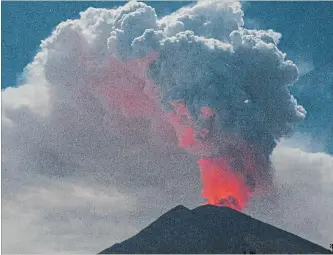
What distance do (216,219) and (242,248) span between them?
15.1 meters

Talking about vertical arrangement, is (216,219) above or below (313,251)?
above

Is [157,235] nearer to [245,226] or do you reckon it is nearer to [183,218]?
[183,218]

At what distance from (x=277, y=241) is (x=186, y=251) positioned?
24.1 metres

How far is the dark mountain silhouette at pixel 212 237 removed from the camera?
137 meters

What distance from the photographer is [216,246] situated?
137625mm

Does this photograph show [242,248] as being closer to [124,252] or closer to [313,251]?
[313,251]

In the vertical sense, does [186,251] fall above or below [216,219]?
below

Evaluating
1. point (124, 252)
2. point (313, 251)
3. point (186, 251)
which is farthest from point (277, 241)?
point (124, 252)

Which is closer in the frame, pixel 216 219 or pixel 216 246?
pixel 216 246

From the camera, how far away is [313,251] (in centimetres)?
13925

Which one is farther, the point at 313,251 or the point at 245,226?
the point at 245,226

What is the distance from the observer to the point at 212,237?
473ft

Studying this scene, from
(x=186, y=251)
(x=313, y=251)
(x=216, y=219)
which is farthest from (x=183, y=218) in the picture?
(x=313, y=251)

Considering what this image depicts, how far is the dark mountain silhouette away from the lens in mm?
137125
